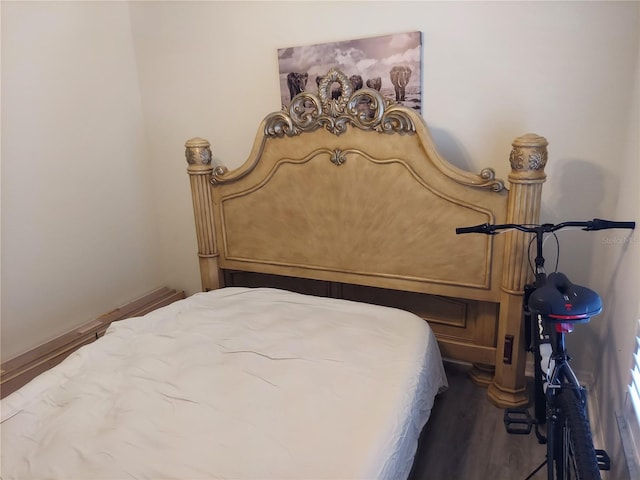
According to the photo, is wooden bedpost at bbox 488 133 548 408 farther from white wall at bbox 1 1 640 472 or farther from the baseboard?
the baseboard

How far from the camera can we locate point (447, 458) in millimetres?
1773

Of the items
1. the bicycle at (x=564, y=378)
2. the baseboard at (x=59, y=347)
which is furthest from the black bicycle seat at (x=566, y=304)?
the baseboard at (x=59, y=347)

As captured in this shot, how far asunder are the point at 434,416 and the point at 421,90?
1525 mm

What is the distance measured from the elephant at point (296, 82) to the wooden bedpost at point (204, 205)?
21.3 inches

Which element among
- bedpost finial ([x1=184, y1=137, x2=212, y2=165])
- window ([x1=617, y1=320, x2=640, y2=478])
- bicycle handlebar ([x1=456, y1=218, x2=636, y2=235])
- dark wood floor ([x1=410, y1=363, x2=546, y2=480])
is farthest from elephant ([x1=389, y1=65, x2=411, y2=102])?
dark wood floor ([x1=410, y1=363, x2=546, y2=480])

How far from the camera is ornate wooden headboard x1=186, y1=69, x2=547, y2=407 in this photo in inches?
74.4

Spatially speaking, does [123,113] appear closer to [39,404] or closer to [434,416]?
[39,404]

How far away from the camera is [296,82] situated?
2.36 m

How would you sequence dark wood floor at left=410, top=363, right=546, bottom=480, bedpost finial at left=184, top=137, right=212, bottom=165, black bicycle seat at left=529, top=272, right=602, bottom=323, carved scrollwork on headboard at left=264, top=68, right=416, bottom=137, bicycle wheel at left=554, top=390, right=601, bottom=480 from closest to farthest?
bicycle wheel at left=554, top=390, right=601, bottom=480
black bicycle seat at left=529, top=272, right=602, bottom=323
dark wood floor at left=410, top=363, right=546, bottom=480
carved scrollwork on headboard at left=264, top=68, right=416, bottom=137
bedpost finial at left=184, top=137, right=212, bottom=165

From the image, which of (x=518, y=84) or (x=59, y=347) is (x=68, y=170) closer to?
(x=59, y=347)

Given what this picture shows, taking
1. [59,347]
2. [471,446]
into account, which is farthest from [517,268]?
[59,347]

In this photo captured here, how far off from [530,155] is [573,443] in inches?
40.1

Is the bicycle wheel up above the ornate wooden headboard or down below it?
below

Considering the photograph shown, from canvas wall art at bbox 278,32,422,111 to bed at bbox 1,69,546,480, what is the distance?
178 mm
